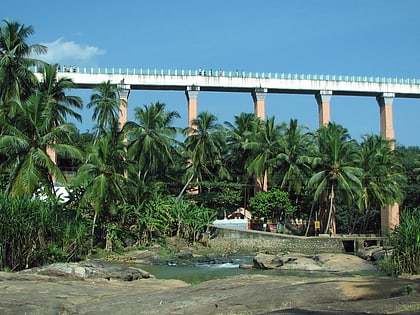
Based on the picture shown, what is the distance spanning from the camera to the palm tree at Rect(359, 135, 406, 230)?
44.2m

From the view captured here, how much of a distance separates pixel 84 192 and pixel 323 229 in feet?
69.0

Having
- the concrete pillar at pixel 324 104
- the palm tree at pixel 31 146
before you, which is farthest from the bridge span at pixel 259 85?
the palm tree at pixel 31 146

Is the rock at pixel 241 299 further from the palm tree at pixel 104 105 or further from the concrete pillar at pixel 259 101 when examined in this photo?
the concrete pillar at pixel 259 101

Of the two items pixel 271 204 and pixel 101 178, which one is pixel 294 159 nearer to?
pixel 271 204

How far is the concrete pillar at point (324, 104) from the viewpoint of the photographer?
2032 inches

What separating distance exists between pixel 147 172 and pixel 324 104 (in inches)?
729

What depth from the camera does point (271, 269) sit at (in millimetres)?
26266

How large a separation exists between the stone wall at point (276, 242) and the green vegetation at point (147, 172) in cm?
187

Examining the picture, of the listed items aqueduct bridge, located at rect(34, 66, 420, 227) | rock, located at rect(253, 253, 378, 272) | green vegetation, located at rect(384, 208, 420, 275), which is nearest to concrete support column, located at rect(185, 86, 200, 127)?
aqueduct bridge, located at rect(34, 66, 420, 227)

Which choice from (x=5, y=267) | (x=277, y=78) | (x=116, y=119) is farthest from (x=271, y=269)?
(x=277, y=78)

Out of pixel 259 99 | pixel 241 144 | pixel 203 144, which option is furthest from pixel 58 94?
pixel 259 99

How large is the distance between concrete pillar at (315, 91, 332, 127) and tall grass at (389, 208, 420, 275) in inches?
1365

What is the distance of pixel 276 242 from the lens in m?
37.8

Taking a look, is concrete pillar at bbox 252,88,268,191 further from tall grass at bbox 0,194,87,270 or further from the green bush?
tall grass at bbox 0,194,87,270
